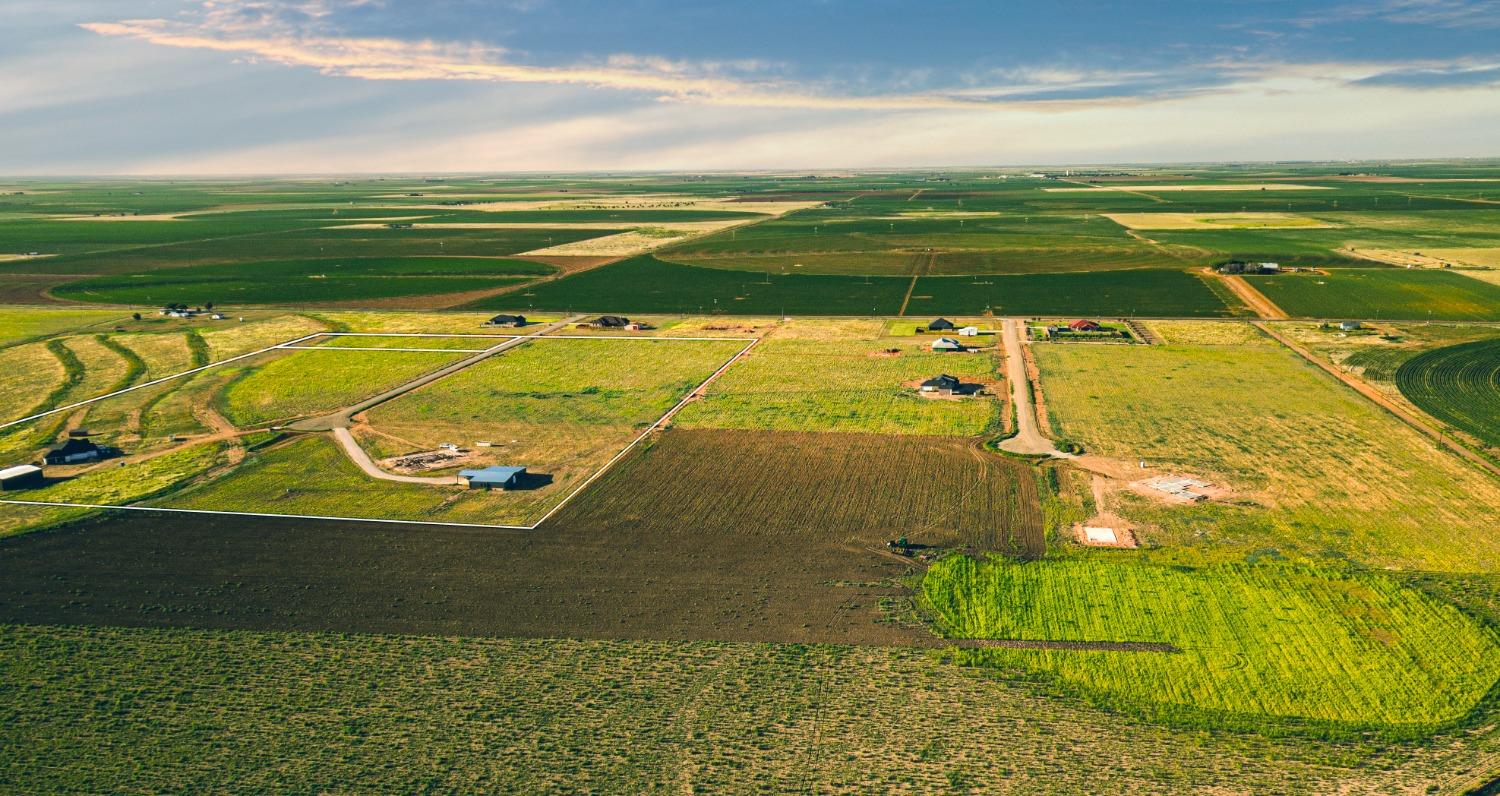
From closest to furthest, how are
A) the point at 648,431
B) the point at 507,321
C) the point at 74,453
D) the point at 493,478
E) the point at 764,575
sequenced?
the point at 764,575
the point at 493,478
the point at 74,453
the point at 648,431
the point at 507,321

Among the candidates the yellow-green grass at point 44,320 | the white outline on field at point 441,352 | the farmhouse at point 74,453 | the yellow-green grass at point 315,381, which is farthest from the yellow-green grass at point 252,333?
the farmhouse at point 74,453

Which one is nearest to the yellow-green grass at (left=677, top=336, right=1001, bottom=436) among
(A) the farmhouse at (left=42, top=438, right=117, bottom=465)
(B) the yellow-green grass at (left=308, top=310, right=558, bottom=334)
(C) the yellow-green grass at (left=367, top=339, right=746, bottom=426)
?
(C) the yellow-green grass at (left=367, top=339, right=746, bottom=426)

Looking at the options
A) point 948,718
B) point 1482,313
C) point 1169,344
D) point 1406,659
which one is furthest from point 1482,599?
point 1482,313

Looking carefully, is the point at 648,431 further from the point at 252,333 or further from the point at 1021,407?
the point at 252,333

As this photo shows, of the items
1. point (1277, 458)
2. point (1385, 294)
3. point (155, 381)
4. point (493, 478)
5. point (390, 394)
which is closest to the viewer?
point (493, 478)

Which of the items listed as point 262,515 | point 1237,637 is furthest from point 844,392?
point 262,515

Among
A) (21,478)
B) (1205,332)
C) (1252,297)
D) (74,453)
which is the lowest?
(21,478)

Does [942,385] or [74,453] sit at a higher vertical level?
[942,385]

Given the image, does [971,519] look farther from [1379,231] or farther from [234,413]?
[1379,231]
